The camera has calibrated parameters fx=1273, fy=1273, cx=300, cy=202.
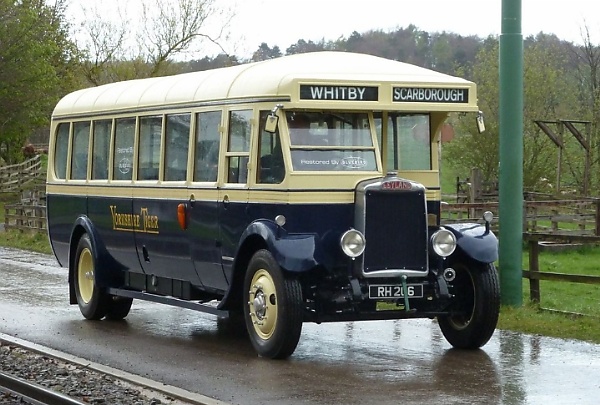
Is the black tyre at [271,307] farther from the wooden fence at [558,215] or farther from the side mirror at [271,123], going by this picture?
the wooden fence at [558,215]

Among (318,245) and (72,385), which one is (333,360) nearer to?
(318,245)

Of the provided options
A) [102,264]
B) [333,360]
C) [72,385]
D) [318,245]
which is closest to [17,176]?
[102,264]

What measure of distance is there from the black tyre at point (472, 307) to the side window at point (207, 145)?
2639 mm

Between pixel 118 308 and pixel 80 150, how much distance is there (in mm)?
2185

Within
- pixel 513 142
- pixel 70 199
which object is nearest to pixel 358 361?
pixel 513 142

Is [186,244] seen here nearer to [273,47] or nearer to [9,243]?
[9,243]

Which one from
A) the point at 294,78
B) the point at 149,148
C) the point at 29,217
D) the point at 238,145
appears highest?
the point at 294,78

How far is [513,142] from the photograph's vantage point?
1499 centimetres

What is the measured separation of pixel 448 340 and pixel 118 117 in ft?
16.6

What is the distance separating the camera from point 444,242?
39.2ft

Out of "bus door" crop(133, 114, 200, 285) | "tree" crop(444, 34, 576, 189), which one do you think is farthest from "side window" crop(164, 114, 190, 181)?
"tree" crop(444, 34, 576, 189)

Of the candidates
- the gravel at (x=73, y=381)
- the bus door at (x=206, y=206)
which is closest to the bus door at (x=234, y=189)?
the bus door at (x=206, y=206)

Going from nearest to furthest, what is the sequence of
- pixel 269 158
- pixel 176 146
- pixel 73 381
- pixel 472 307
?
pixel 73 381, pixel 269 158, pixel 472 307, pixel 176 146

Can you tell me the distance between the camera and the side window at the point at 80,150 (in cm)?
1617
